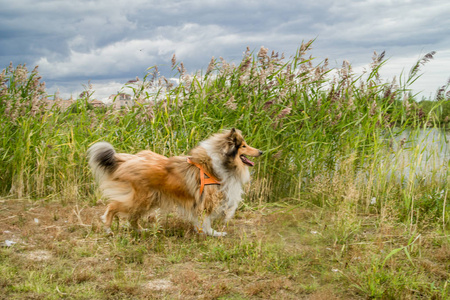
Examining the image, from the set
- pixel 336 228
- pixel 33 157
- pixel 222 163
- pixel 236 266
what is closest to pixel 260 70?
pixel 222 163

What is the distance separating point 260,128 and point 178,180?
1.89m

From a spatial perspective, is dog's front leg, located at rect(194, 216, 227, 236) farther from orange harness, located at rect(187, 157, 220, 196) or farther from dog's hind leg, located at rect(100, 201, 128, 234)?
dog's hind leg, located at rect(100, 201, 128, 234)

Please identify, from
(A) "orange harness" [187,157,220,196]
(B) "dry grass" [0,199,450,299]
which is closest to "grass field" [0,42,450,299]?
(B) "dry grass" [0,199,450,299]

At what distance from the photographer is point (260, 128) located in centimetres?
586

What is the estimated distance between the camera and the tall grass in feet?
19.5

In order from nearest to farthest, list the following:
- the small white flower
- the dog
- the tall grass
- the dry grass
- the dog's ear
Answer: the dry grass, the small white flower, the dog, the dog's ear, the tall grass

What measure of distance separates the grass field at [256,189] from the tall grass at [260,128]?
3 centimetres

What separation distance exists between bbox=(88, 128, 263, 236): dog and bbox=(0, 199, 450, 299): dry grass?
0.98 ft

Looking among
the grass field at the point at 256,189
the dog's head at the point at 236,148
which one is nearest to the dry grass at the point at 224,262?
the grass field at the point at 256,189

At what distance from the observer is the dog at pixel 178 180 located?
4.41m

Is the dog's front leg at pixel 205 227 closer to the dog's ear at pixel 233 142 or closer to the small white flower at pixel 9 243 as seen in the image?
the dog's ear at pixel 233 142

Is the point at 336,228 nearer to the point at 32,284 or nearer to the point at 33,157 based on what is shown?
the point at 32,284

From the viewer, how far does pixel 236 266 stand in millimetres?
3670

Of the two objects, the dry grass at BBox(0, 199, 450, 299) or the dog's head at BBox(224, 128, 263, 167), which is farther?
the dog's head at BBox(224, 128, 263, 167)
